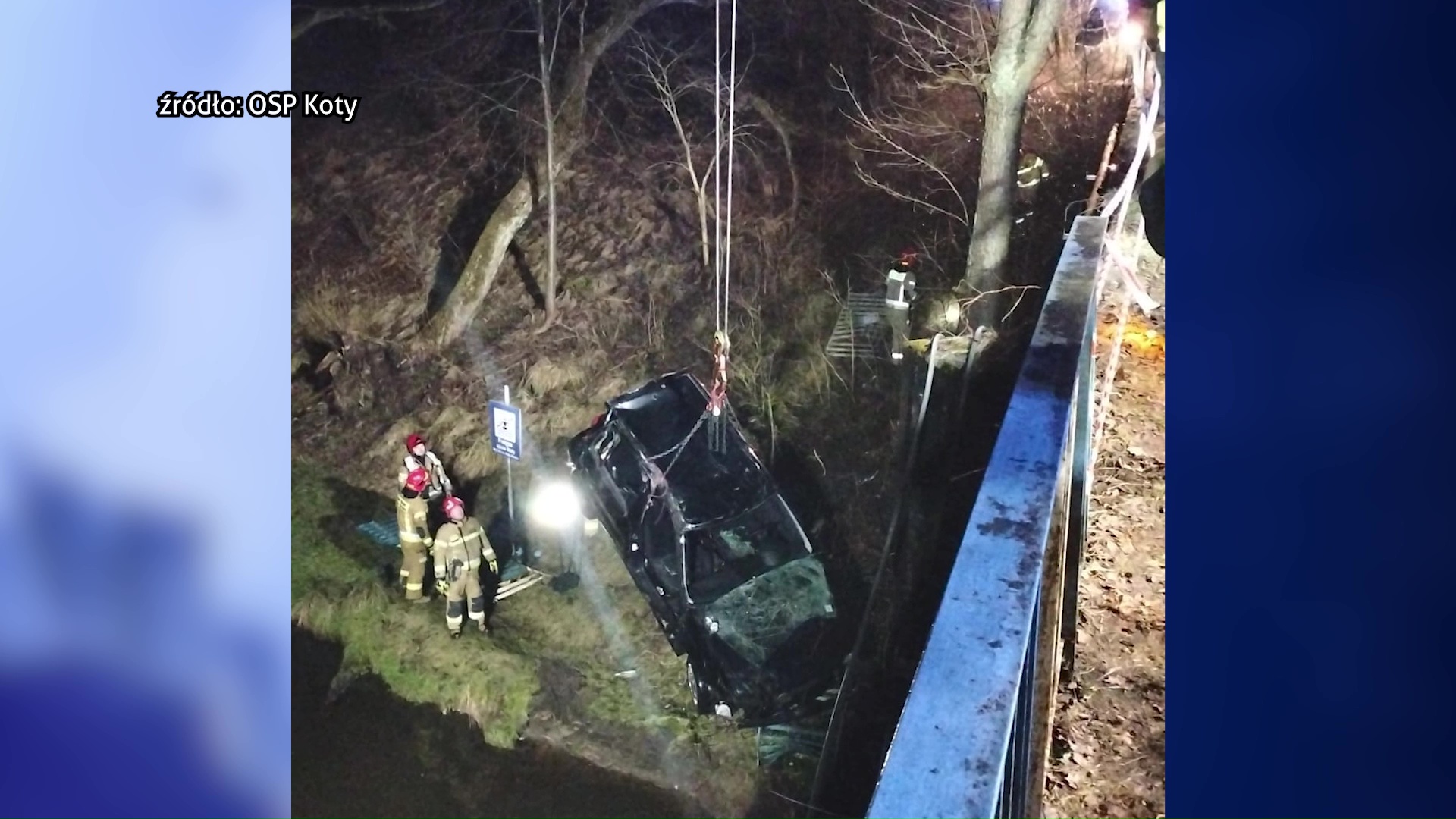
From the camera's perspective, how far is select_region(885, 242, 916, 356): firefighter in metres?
1.72

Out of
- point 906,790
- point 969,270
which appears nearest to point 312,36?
point 969,270

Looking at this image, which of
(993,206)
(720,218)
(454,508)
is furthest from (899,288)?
(454,508)

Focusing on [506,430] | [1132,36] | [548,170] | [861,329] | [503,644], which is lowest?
[503,644]

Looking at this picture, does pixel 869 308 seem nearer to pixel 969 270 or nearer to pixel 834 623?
pixel 969 270

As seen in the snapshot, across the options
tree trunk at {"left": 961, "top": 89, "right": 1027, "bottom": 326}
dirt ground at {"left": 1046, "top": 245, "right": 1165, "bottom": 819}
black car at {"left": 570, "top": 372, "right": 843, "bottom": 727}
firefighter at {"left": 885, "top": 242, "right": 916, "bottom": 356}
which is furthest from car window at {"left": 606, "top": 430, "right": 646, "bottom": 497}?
dirt ground at {"left": 1046, "top": 245, "right": 1165, "bottom": 819}

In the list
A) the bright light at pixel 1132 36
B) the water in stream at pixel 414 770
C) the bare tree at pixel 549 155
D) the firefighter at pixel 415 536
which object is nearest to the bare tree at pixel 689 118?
the bare tree at pixel 549 155

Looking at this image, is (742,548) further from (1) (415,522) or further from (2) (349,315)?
(2) (349,315)

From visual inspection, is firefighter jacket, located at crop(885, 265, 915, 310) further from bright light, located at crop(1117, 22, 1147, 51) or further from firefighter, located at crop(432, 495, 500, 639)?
firefighter, located at crop(432, 495, 500, 639)

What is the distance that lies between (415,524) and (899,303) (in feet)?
2.78

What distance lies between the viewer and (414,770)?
6.63ft

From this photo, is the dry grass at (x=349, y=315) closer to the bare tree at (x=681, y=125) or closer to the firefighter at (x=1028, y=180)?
the bare tree at (x=681, y=125)

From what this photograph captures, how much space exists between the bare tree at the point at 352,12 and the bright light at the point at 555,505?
777mm

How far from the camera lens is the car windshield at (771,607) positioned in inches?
69.3

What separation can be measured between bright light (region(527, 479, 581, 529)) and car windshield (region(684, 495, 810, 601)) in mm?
202
